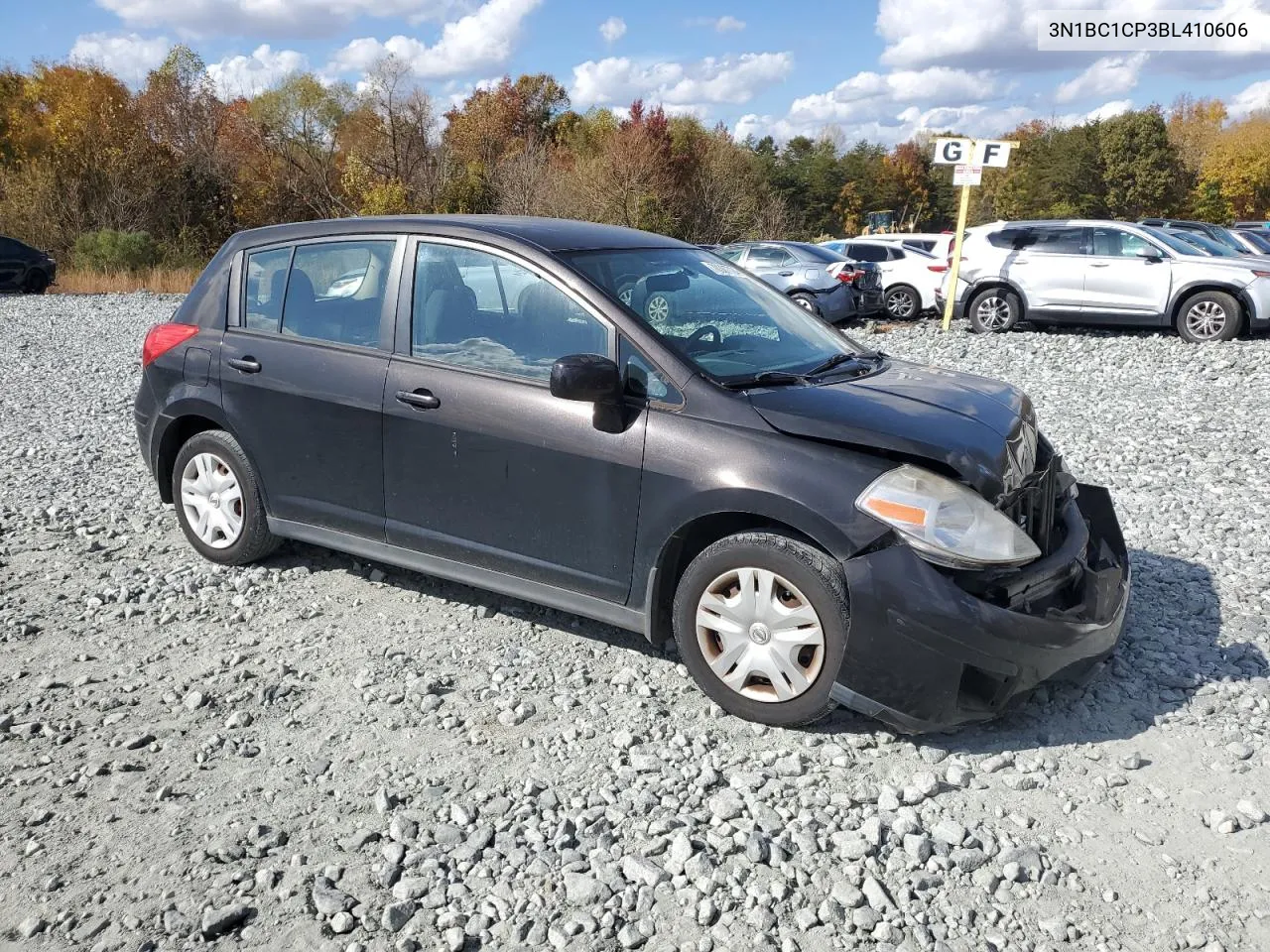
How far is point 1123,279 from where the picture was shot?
15.1 metres

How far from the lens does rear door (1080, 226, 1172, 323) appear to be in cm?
1485

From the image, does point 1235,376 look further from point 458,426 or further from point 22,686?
point 22,686

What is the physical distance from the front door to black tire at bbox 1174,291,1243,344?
1284cm

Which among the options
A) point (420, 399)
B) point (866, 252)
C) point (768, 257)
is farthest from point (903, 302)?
point (420, 399)

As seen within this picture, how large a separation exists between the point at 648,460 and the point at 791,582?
0.71 meters

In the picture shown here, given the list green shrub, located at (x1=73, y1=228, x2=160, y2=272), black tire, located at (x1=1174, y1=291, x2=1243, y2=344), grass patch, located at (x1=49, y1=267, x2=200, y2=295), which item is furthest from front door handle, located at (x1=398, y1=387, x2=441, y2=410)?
green shrub, located at (x1=73, y1=228, x2=160, y2=272)

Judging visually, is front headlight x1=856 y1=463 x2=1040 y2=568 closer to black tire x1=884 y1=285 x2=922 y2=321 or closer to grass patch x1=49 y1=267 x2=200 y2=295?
black tire x1=884 y1=285 x2=922 y2=321

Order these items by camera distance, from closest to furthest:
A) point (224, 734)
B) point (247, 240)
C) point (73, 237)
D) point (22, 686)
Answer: point (224, 734) → point (22, 686) → point (247, 240) → point (73, 237)

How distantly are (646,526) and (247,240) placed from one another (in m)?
2.83

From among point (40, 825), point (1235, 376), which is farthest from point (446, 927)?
point (1235, 376)

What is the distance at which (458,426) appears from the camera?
4375mm

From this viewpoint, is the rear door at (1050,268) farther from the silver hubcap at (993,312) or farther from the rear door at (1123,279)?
the silver hubcap at (993,312)

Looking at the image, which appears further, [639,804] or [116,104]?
[116,104]

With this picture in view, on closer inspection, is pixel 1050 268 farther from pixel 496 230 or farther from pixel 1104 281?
pixel 496 230
